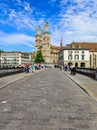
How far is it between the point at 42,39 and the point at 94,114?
578 ft

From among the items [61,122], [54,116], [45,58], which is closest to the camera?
[61,122]

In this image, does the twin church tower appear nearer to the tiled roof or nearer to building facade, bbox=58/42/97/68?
the tiled roof

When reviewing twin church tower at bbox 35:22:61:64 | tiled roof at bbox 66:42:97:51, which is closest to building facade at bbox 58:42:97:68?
tiled roof at bbox 66:42:97:51

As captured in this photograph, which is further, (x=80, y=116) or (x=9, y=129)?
(x=80, y=116)

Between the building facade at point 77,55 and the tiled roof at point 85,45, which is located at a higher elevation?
the tiled roof at point 85,45

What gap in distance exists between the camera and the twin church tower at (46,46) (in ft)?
576

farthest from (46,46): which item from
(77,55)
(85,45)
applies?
(77,55)

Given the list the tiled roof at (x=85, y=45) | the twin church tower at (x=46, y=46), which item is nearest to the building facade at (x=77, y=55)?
the tiled roof at (x=85, y=45)

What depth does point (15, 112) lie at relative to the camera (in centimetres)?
802

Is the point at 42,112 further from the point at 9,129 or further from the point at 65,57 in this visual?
the point at 65,57

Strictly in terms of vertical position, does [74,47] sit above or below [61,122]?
above

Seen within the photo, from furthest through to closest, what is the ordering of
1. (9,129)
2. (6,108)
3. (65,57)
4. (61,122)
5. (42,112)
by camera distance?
(65,57) < (6,108) < (42,112) < (61,122) < (9,129)

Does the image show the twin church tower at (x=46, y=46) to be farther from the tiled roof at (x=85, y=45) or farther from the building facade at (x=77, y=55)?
the building facade at (x=77, y=55)

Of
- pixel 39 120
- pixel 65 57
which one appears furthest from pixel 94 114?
pixel 65 57
